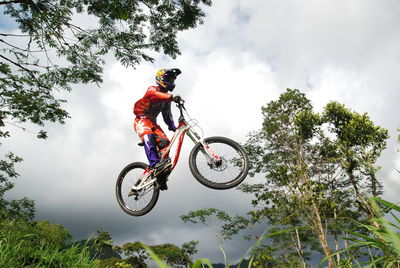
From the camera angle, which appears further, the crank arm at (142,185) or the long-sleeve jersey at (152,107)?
the crank arm at (142,185)

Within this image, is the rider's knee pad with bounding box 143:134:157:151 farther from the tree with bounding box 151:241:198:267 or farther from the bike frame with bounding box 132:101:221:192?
the tree with bounding box 151:241:198:267

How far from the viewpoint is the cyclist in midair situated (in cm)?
524

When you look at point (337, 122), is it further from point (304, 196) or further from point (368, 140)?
point (304, 196)

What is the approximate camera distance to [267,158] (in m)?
21.3

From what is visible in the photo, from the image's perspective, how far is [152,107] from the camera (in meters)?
5.67

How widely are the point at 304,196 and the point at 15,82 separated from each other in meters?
14.0

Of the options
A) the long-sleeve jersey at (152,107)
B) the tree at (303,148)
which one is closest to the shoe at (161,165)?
the long-sleeve jersey at (152,107)

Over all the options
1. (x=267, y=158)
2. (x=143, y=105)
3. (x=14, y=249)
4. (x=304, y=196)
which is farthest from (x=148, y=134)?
(x=267, y=158)

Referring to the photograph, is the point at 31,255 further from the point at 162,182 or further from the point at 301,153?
the point at 301,153

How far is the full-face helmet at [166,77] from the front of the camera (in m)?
5.33

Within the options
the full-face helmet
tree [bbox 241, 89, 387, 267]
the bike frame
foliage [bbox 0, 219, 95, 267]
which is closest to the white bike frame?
the bike frame

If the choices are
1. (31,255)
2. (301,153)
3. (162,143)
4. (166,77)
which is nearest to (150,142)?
(162,143)

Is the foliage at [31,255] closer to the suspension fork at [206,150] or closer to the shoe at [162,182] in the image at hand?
the shoe at [162,182]

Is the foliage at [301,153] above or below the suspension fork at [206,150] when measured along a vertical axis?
above
